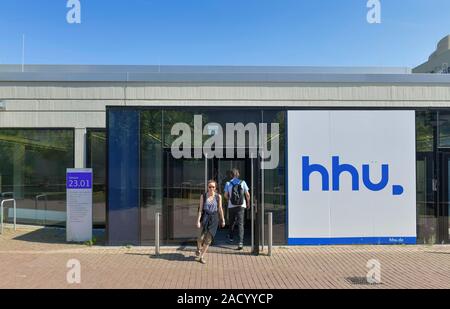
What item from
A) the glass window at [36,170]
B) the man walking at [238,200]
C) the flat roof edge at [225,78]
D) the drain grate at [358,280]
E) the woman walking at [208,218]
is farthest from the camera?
the glass window at [36,170]

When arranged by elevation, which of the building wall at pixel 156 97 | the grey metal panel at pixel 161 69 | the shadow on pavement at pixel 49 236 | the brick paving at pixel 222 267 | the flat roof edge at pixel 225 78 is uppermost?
the grey metal panel at pixel 161 69

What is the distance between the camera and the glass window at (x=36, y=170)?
1321 cm

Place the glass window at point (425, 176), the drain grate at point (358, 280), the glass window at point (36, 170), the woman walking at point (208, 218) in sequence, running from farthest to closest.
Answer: the glass window at point (36, 170), the glass window at point (425, 176), the woman walking at point (208, 218), the drain grate at point (358, 280)

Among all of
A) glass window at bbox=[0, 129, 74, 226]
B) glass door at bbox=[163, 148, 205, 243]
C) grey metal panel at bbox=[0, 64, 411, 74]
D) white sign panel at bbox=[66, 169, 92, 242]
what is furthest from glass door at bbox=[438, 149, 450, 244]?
glass window at bbox=[0, 129, 74, 226]

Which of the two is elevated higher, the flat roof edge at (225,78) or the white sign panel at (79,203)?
the flat roof edge at (225,78)

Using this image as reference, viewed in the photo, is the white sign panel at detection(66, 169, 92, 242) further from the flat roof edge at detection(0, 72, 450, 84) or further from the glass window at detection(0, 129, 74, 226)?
the flat roof edge at detection(0, 72, 450, 84)

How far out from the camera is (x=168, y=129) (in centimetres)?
1006

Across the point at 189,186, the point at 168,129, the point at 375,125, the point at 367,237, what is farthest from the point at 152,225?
the point at 375,125

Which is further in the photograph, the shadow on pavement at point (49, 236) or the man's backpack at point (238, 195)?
the shadow on pavement at point (49, 236)

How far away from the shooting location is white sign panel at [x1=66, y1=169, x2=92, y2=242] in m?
10.3

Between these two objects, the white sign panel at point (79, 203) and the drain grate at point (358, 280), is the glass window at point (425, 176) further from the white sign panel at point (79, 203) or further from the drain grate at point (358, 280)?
the white sign panel at point (79, 203)

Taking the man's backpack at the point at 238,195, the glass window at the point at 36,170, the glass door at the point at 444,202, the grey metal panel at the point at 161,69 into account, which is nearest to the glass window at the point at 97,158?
the glass window at the point at 36,170
